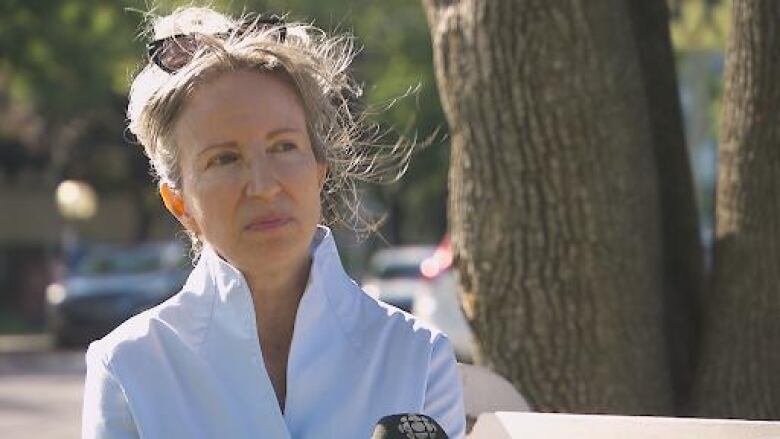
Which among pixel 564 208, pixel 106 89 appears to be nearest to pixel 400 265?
→ pixel 106 89

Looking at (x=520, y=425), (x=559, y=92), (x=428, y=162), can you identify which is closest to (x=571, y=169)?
(x=559, y=92)

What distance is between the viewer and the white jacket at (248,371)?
8.02 ft

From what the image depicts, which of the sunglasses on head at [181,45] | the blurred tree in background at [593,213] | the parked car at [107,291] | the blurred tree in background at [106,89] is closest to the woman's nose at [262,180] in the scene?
the sunglasses on head at [181,45]

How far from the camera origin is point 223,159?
2.53 m

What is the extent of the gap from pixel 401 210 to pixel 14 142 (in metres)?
8.86

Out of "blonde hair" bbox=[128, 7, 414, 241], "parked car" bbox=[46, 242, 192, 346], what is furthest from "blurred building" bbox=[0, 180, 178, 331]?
Answer: "blonde hair" bbox=[128, 7, 414, 241]

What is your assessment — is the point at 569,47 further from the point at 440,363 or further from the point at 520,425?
the point at 520,425

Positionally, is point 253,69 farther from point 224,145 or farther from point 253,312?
point 253,312

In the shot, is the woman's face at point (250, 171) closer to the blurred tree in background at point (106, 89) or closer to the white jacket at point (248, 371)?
the white jacket at point (248, 371)

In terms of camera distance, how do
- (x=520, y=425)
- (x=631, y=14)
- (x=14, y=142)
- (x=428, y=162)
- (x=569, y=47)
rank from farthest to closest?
(x=14, y=142) < (x=428, y=162) < (x=631, y=14) < (x=569, y=47) < (x=520, y=425)

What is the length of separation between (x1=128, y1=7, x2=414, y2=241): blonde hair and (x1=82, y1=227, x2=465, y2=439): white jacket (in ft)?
0.74

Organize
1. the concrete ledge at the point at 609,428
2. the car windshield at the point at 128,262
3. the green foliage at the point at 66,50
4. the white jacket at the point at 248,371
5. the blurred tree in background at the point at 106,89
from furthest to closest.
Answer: the car windshield at the point at 128,262 < the blurred tree in background at the point at 106,89 < the green foliage at the point at 66,50 < the white jacket at the point at 248,371 < the concrete ledge at the point at 609,428

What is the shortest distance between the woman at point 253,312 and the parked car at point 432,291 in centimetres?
217

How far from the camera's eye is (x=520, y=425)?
Result: 6.66 ft
